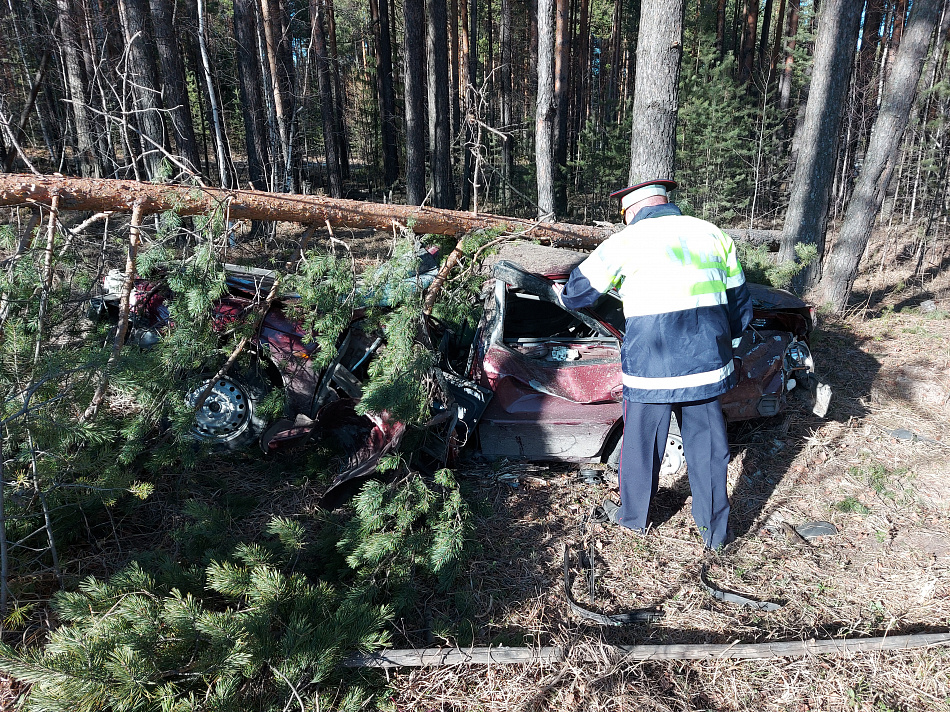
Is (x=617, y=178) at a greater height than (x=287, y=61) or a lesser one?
lesser

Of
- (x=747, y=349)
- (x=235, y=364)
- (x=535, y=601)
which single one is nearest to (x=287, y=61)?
(x=235, y=364)

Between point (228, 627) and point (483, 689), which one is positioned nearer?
point (228, 627)

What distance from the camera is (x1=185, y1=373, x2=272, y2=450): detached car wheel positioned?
4293mm

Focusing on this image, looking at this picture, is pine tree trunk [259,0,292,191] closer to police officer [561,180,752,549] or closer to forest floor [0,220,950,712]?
forest floor [0,220,950,712]

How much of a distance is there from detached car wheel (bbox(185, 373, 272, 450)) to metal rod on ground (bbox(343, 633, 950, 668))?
231 centimetres

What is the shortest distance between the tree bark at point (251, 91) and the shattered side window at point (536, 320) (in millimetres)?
8928

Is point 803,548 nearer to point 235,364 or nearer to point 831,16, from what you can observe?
point 235,364

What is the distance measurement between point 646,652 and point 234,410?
11.0 feet

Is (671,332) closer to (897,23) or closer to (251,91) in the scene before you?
(251,91)

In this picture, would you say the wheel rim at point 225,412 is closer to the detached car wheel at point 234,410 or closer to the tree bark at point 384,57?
the detached car wheel at point 234,410

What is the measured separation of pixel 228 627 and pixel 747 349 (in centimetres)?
396

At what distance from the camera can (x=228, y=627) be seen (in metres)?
2.13

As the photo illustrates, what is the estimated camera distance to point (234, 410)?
14.2 feet

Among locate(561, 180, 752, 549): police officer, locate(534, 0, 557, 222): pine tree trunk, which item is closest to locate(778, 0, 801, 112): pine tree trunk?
locate(534, 0, 557, 222): pine tree trunk
